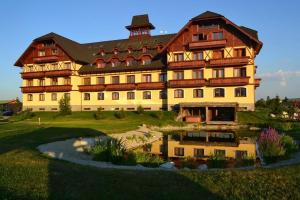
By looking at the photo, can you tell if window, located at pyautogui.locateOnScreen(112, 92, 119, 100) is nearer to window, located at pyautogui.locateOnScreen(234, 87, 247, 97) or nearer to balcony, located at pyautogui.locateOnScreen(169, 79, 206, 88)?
balcony, located at pyautogui.locateOnScreen(169, 79, 206, 88)

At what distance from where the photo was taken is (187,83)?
46219 millimetres

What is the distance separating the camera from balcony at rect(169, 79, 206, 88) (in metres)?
45.6

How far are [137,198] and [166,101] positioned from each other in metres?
40.9

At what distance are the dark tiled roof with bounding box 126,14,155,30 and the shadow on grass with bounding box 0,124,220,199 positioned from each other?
50360mm

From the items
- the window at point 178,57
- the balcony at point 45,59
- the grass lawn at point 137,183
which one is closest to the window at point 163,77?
the window at point 178,57

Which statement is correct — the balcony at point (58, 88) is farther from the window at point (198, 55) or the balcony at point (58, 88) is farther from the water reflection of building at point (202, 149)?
the water reflection of building at point (202, 149)

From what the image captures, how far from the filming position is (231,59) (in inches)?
1729

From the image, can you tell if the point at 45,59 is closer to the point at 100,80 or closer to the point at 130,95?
the point at 100,80

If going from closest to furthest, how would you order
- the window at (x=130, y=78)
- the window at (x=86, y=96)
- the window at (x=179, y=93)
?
the window at (x=179, y=93)
the window at (x=130, y=78)
the window at (x=86, y=96)

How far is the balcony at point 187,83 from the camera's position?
45625 mm

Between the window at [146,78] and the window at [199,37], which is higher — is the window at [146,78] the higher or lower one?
the lower one

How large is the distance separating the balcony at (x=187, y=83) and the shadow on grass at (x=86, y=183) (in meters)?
34.2

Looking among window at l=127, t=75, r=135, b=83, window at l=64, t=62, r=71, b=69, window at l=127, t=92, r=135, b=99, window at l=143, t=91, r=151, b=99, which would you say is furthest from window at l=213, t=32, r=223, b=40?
window at l=64, t=62, r=71, b=69

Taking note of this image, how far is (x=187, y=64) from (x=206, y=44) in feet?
13.4
